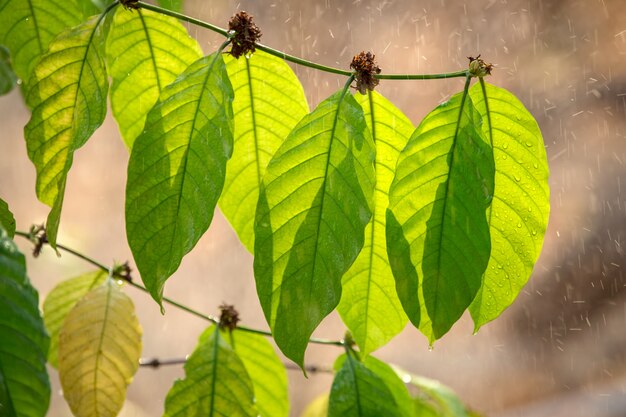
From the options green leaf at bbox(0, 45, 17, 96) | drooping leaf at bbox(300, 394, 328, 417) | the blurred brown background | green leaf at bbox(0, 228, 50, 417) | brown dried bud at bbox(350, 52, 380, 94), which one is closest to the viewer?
green leaf at bbox(0, 228, 50, 417)

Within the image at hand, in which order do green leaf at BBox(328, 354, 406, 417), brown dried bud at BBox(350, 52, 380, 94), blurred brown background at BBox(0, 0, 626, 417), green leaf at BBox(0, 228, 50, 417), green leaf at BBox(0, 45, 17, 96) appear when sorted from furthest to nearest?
blurred brown background at BBox(0, 0, 626, 417)
green leaf at BBox(0, 45, 17, 96)
green leaf at BBox(328, 354, 406, 417)
brown dried bud at BBox(350, 52, 380, 94)
green leaf at BBox(0, 228, 50, 417)

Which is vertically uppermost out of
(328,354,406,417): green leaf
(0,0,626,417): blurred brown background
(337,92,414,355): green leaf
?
(0,0,626,417): blurred brown background

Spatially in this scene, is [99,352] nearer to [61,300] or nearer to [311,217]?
[61,300]

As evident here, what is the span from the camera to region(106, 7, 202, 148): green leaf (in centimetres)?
79

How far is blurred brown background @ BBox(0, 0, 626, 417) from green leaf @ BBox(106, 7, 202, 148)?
2.98 metres

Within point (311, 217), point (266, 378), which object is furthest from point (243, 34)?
point (266, 378)

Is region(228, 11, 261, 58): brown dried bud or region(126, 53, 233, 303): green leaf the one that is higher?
region(228, 11, 261, 58): brown dried bud

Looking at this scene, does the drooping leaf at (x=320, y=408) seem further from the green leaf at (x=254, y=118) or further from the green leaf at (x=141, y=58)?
the green leaf at (x=141, y=58)

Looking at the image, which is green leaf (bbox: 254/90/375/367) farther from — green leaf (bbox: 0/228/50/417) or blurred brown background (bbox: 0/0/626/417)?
blurred brown background (bbox: 0/0/626/417)

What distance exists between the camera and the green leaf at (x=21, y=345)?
0.61 m

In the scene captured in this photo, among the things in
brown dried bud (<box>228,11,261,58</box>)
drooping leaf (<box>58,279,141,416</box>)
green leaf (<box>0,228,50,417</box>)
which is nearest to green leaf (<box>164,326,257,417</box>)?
drooping leaf (<box>58,279,141,416</box>)

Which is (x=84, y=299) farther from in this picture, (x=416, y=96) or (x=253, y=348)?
(x=416, y=96)

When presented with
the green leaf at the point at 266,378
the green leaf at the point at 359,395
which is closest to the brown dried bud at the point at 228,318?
the green leaf at the point at 266,378

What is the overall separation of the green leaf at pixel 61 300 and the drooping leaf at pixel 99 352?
13cm
